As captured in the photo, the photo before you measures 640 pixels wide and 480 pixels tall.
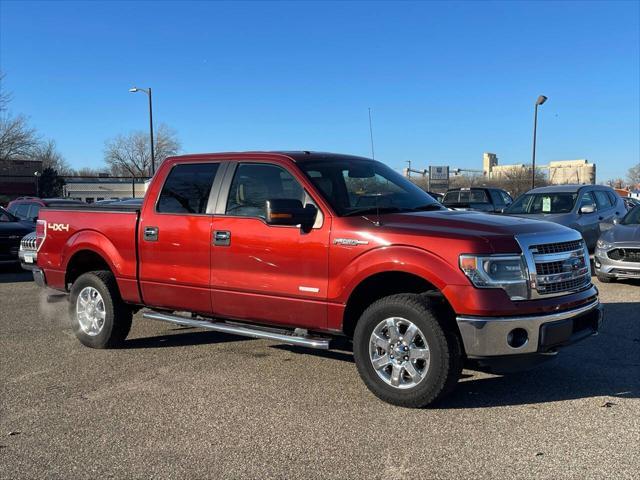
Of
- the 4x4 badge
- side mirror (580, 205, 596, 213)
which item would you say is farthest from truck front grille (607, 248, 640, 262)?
the 4x4 badge

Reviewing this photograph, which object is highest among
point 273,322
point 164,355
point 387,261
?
point 387,261

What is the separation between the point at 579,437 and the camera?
3.83m

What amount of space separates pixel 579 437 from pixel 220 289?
315cm

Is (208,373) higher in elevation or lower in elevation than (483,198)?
lower

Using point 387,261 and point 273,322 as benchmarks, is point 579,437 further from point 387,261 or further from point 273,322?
point 273,322

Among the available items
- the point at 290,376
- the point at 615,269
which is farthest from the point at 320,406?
the point at 615,269

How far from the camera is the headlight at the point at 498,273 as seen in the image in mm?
4109

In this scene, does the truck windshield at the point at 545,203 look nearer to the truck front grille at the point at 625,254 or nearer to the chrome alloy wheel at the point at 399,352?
the truck front grille at the point at 625,254

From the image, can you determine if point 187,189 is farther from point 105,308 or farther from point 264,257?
point 105,308

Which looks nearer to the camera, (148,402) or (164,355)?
(148,402)

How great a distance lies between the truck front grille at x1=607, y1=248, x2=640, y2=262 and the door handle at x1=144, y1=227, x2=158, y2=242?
25.2 ft

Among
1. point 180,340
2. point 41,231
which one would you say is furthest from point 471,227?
point 41,231

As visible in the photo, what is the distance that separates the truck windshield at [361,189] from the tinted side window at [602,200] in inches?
357

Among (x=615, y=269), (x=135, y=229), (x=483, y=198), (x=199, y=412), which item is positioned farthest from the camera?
(x=483, y=198)
